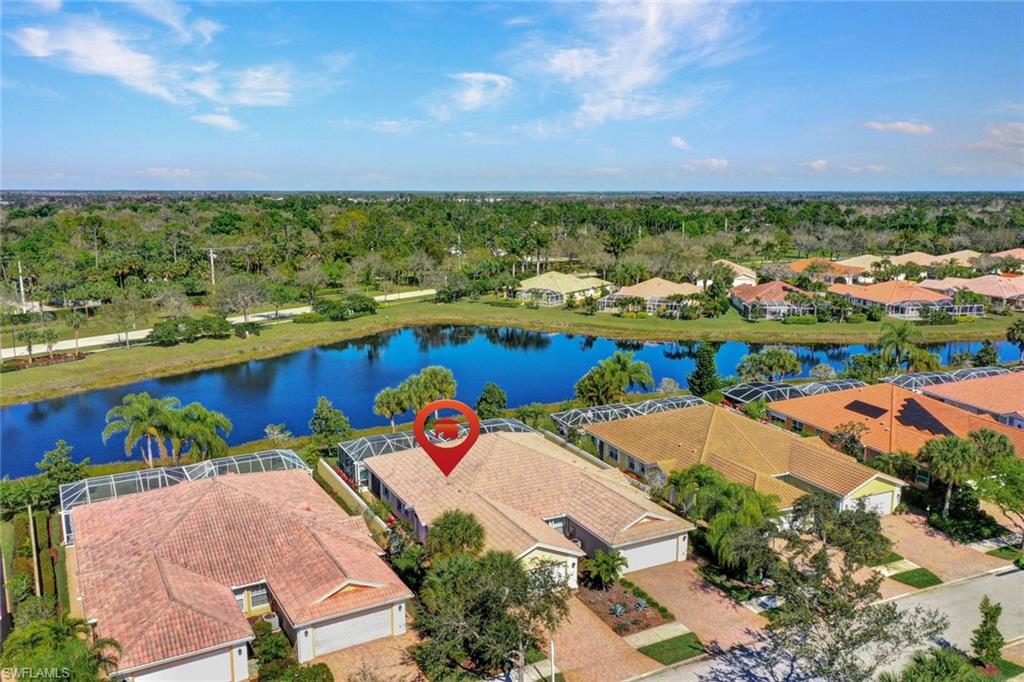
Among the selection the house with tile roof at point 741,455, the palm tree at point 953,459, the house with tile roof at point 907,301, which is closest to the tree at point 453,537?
the house with tile roof at point 741,455

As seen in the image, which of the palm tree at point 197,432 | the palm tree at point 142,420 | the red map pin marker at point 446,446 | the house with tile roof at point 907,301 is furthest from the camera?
the house with tile roof at point 907,301

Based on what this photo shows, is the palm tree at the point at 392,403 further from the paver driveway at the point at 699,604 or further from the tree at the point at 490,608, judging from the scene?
the tree at the point at 490,608

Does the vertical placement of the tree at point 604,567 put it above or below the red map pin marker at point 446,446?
below

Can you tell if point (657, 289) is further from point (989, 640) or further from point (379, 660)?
point (379, 660)

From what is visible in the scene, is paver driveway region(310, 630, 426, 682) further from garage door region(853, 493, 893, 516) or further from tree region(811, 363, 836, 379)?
tree region(811, 363, 836, 379)

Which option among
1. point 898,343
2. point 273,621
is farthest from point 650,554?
point 898,343

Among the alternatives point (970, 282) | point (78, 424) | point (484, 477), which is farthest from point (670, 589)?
point (970, 282)
